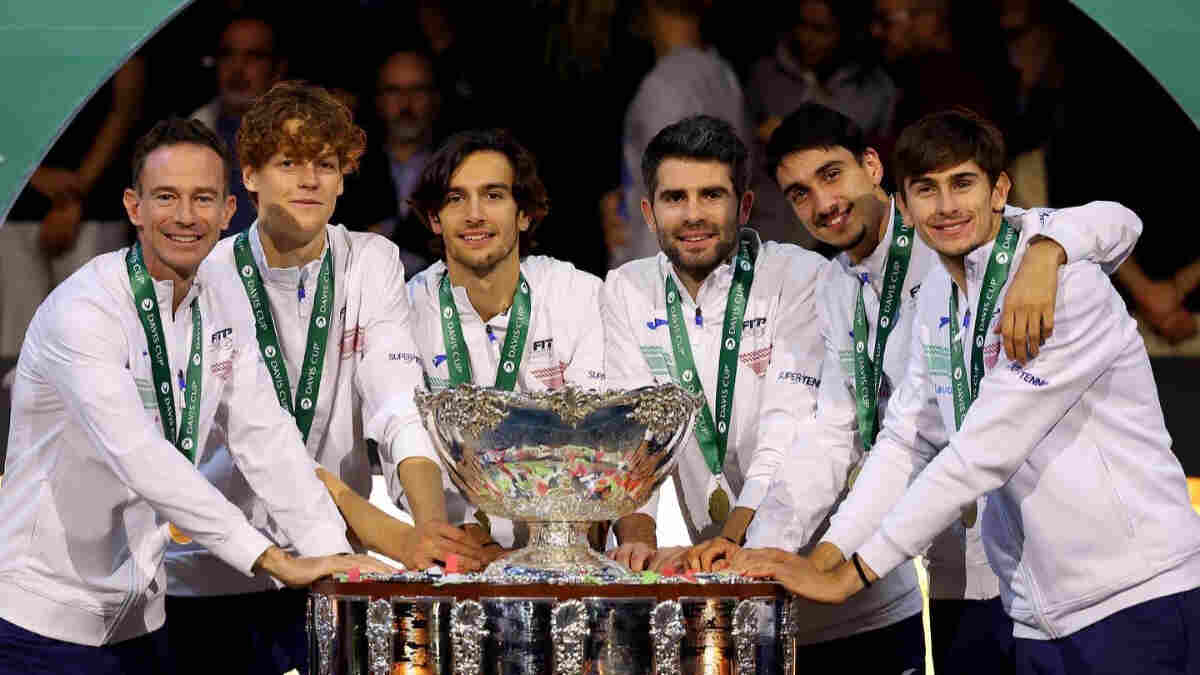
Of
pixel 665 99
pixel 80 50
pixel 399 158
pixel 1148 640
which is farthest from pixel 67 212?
pixel 1148 640

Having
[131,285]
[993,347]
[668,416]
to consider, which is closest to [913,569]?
[993,347]

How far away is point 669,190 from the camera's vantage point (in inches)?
175

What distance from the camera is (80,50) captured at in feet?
18.3

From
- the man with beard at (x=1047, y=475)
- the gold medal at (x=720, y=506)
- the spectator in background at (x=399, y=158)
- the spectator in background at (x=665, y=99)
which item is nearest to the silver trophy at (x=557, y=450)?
the man with beard at (x=1047, y=475)

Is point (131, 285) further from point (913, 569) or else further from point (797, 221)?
point (797, 221)

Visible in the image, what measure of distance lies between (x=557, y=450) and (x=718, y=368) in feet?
3.74

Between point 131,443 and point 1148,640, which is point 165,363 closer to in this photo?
point 131,443

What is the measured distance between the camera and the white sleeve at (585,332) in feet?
15.0

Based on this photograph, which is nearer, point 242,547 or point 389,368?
point 242,547

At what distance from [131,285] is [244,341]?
0.36m

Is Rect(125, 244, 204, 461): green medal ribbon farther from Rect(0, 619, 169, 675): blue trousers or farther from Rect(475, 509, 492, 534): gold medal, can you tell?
Rect(475, 509, 492, 534): gold medal

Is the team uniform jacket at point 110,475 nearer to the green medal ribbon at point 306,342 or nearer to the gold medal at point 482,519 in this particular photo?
the green medal ribbon at point 306,342

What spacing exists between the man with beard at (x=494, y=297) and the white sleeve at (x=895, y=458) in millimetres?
876

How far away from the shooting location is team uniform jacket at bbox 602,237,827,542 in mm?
4492
